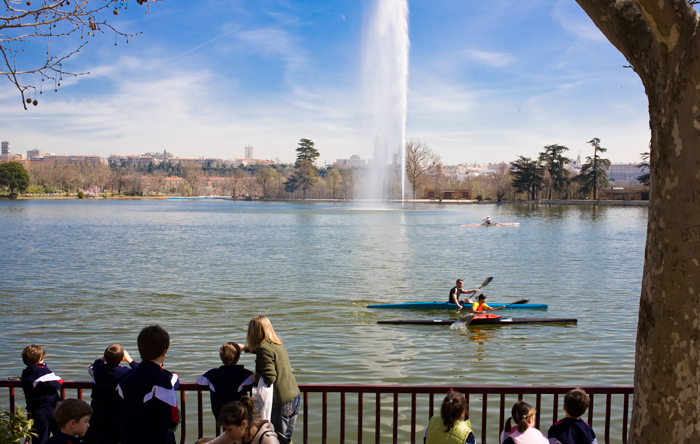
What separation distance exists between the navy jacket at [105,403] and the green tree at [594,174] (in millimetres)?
115714

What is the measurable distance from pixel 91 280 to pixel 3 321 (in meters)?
7.28

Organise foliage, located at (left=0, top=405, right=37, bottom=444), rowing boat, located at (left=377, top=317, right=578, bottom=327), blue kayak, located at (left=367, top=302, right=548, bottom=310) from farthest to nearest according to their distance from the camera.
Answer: blue kayak, located at (left=367, top=302, right=548, bottom=310) → rowing boat, located at (left=377, top=317, right=578, bottom=327) → foliage, located at (left=0, top=405, right=37, bottom=444)

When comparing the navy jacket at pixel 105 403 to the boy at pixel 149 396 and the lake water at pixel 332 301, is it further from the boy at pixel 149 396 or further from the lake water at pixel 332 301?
the lake water at pixel 332 301

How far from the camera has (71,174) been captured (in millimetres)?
155750

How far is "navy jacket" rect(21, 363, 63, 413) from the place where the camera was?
5105 millimetres

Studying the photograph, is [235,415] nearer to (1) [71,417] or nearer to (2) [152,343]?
(2) [152,343]

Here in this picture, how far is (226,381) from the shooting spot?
16.2ft

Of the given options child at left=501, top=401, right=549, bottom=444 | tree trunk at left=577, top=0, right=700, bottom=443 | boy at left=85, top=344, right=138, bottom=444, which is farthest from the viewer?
boy at left=85, top=344, right=138, bottom=444

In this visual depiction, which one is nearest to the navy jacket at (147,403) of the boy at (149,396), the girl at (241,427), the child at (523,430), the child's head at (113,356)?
the boy at (149,396)

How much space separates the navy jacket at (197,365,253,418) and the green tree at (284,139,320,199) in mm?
138101

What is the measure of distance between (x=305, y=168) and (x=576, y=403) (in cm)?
14178

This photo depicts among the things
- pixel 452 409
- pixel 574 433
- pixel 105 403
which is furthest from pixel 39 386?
pixel 574 433

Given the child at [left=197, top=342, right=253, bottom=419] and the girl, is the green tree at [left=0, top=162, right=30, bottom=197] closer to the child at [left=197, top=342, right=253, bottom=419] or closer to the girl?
the child at [left=197, top=342, right=253, bottom=419]

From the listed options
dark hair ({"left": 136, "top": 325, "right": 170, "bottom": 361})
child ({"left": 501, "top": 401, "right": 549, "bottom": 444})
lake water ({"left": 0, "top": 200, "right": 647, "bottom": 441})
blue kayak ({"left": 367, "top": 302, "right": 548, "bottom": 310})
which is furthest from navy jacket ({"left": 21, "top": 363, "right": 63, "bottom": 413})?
blue kayak ({"left": 367, "top": 302, "right": 548, "bottom": 310})
